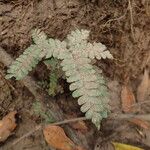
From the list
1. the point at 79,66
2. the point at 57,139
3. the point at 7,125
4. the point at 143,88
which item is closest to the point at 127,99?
the point at 143,88

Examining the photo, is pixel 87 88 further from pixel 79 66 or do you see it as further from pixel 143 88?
pixel 143 88

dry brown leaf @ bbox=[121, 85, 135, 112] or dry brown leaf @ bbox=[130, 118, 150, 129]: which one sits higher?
dry brown leaf @ bbox=[121, 85, 135, 112]

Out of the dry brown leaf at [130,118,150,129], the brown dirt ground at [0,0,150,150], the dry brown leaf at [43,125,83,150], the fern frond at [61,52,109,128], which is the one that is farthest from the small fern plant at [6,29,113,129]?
the dry brown leaf at [130,118,150,129]

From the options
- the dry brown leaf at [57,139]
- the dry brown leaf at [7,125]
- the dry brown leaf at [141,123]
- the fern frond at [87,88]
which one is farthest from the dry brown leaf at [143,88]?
the dry brown leaf at [7,125]

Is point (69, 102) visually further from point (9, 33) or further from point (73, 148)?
point (9, 33)

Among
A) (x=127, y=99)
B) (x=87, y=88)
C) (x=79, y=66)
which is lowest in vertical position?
(x=127, y=99)

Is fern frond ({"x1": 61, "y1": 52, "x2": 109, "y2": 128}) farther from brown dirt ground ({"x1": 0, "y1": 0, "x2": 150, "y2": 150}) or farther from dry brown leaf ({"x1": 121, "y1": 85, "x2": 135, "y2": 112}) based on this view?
dry brown leaf ({"x1": 121, "y1": 85, "x2": 135, "y2": 112})
